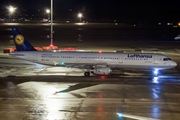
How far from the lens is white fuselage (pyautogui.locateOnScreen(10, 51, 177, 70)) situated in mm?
39312

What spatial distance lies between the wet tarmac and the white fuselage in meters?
1.80

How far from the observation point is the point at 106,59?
130 feet

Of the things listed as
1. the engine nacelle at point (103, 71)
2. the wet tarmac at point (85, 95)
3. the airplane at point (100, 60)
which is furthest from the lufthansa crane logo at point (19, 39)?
the engine nacelle at point (103, 71)

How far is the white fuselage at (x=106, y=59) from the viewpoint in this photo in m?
39.3

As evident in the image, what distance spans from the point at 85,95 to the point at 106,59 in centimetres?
1145

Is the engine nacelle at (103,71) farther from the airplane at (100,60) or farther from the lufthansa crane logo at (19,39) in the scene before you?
the lufthansa crane logo at (19,39)

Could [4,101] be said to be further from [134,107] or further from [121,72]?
[121,72]

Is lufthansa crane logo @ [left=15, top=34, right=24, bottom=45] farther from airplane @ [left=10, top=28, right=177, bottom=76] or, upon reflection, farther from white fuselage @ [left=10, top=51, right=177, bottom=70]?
white fuselage @ [left=10, top=51, right=177, bottom=70]

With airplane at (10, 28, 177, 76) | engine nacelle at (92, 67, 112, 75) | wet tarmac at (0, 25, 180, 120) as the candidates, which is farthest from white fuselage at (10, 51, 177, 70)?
engine nacelle at (92, 67, 112, 75)

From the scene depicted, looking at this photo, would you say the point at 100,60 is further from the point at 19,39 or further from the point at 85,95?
the point at 19,39

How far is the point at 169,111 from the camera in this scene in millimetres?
24438

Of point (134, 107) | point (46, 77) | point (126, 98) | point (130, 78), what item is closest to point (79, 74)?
point (46, 77)

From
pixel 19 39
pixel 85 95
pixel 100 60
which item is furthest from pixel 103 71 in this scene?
pixel 19 39

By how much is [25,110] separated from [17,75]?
53.1 feet
